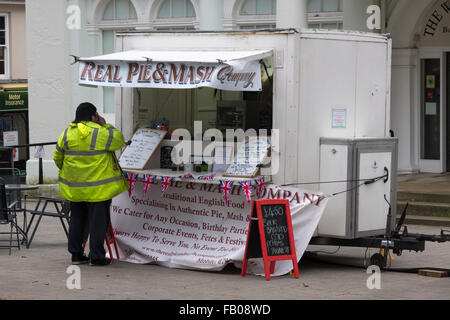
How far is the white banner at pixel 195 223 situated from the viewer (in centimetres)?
920

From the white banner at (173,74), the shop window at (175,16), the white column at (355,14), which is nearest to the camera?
the white banner at (173,74)

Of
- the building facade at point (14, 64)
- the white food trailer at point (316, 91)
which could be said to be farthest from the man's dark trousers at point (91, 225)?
the building facade at point (14, 64)

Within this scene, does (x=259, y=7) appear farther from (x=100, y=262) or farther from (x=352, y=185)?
(x=100, y=262)

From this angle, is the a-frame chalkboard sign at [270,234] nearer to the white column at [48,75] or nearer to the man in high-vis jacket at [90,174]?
the man in high-vis jacket at [90,174]

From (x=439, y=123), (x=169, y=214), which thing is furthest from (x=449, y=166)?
(x=169, y=214)

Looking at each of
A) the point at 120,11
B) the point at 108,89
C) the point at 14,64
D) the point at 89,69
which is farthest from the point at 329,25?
the point at 14,64

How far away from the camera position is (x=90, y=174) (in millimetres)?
9484

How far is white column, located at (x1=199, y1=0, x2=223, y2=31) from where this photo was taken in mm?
16281

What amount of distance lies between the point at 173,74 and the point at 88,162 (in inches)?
49.3

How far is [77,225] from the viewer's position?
31.6 ft

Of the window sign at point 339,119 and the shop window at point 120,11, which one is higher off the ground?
the shop window at point 120,11

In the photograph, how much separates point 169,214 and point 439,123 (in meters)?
7.68

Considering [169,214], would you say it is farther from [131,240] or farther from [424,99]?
[424,99]

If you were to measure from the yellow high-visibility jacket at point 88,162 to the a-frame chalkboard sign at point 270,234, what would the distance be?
5.21 feet
